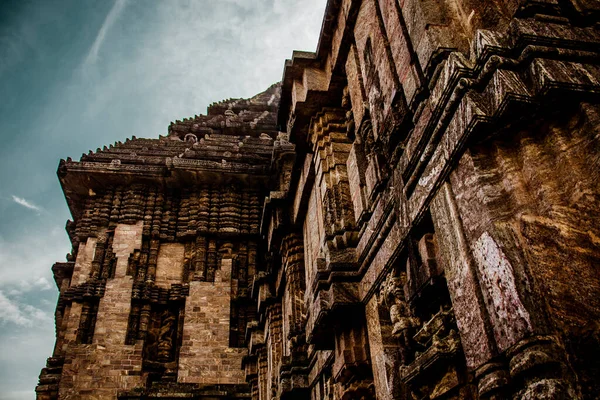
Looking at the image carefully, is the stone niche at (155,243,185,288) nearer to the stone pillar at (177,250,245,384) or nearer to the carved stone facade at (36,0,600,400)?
the stone pillar at (177,250,245,384)

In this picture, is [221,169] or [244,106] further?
[244,106]

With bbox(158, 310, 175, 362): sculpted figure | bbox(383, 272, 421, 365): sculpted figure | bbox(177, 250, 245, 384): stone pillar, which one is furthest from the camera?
bbox(158, 310, 175, 362): sculpted figure

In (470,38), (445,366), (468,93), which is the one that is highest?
(470,38)

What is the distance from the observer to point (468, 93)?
2758 millimetres

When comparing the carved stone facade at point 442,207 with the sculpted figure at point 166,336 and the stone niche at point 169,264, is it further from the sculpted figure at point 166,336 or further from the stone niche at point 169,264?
the stone niche at point 169,264

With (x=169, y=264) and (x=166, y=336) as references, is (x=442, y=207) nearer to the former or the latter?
(x=166, y=336)

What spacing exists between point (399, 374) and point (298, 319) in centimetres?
476

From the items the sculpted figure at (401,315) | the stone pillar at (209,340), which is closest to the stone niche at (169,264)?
the stone pillar at (209,340)

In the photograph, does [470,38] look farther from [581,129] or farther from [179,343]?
[179,343]

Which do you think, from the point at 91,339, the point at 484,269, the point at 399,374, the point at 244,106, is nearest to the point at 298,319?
the point at 399,374

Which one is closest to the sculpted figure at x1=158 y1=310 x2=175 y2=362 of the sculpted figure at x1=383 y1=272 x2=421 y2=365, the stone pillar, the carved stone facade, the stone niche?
the stone pillar

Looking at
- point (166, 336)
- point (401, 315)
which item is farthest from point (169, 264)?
point (401, 315)

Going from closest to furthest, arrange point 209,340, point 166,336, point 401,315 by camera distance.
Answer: point 401,315 → point 209,340 → point 166,336

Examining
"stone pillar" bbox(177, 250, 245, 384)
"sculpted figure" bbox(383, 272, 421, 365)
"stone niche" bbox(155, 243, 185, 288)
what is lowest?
"sculpted figure" bbox(383, 272, 421, 365)
